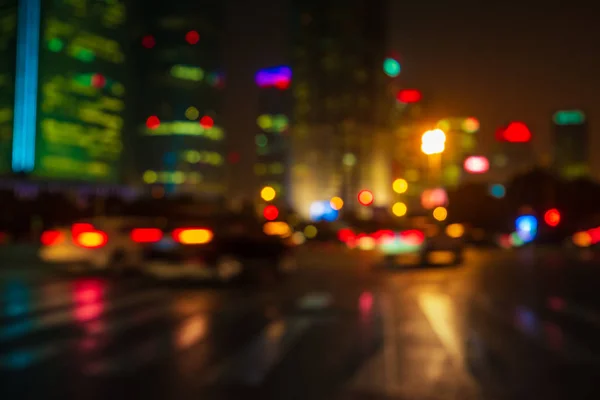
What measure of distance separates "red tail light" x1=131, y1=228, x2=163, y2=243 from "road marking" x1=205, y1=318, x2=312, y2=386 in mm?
7431

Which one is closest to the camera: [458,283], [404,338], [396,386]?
[396,386]

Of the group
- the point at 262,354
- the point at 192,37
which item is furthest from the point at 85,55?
the point at 262,354

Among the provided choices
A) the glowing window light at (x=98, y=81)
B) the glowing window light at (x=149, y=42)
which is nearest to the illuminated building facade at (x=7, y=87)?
the glowing window light at (x=98, y=81)

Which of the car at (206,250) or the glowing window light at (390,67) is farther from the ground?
the glowing window light at (390,67)

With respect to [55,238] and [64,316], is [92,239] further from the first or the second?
[64,316]

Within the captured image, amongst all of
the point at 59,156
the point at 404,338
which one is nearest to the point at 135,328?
the point at 404,338

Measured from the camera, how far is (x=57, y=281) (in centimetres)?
1819

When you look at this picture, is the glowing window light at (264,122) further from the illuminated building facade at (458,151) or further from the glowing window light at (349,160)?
the illuminated building facade at (458,151)

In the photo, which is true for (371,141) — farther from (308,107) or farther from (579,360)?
(579,360)

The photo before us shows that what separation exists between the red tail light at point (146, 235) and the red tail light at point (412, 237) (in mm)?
7360

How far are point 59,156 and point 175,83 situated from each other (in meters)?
27.1

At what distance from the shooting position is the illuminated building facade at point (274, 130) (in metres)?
127

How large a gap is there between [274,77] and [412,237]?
10580cm

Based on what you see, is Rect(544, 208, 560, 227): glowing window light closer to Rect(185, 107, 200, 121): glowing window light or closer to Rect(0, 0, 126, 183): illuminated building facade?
Rect(0, 0, 126, 183): illuminated building facade
